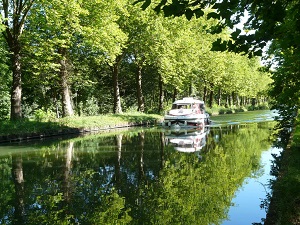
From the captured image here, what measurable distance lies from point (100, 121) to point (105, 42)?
6.98 metres

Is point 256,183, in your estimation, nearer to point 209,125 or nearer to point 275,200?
point 275,200

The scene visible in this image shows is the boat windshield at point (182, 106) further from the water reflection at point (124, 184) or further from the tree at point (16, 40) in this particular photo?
the water reflection at point (124, 184)

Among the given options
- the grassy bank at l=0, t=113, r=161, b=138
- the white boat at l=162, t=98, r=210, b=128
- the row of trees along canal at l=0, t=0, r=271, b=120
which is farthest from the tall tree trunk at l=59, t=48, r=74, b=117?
the white boat at l=162, t=98, r=210, b=128

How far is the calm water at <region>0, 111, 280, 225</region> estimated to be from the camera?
7.70 m

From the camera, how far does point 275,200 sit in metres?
7.43

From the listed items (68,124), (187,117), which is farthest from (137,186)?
(187,117)

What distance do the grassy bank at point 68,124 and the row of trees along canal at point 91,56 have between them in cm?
161

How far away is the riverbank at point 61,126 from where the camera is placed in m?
22.9

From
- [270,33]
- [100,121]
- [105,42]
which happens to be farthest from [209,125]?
[270,33]

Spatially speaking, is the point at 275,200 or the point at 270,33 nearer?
the point at 270,33

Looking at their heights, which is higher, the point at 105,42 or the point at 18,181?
the point at 105,42

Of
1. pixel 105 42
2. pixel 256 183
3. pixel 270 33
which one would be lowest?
pixel 256 183

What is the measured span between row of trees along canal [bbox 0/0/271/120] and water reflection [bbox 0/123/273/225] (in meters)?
3.95

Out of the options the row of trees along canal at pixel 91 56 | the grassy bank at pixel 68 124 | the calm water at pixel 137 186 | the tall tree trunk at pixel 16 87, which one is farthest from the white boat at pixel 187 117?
the calm water at pixel 137 186
